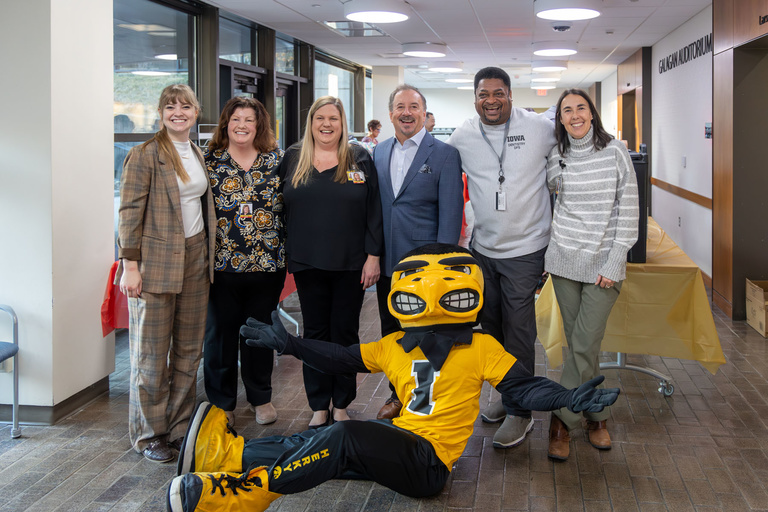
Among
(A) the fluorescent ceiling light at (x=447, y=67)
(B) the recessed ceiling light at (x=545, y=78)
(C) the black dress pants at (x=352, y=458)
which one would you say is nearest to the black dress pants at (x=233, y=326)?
(C) the black dress pants at (x=352, y=458)

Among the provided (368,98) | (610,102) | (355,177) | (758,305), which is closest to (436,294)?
(355,177)

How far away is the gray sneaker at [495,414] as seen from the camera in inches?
154

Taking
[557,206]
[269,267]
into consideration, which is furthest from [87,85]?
[557,206]

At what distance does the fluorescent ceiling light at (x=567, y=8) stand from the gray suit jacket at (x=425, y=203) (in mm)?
4391

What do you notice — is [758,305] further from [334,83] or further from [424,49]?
[334,83]

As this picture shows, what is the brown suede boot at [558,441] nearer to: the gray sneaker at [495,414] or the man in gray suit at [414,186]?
the gray sneaker at [495,414]

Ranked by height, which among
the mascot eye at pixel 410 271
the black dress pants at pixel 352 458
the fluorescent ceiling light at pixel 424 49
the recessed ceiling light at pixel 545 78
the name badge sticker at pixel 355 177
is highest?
the recessed ceiling light at pixel 545 78

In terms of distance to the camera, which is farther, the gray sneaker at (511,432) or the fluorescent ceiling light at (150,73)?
the fluorescent ceiling light at (150,73)

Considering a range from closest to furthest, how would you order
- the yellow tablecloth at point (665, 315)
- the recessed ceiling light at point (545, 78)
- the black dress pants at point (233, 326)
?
the black dress pants at point (233, 326) < the yellow tablecloth at point (665, 315) < the recessed ceiling light at point (545, 78)

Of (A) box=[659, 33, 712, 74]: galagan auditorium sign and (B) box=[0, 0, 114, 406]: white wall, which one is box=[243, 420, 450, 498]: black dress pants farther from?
(A) box=[659, 33, 712, 74]: galagan auditorium sign

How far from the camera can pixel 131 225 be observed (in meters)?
3.27

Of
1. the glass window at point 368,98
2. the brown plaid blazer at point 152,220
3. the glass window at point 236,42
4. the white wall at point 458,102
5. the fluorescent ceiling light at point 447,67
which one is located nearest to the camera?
the brown plaid blazer at point 152,220

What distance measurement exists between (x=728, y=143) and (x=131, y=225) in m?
5.15

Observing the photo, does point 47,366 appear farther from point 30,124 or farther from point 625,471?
point 625,471
